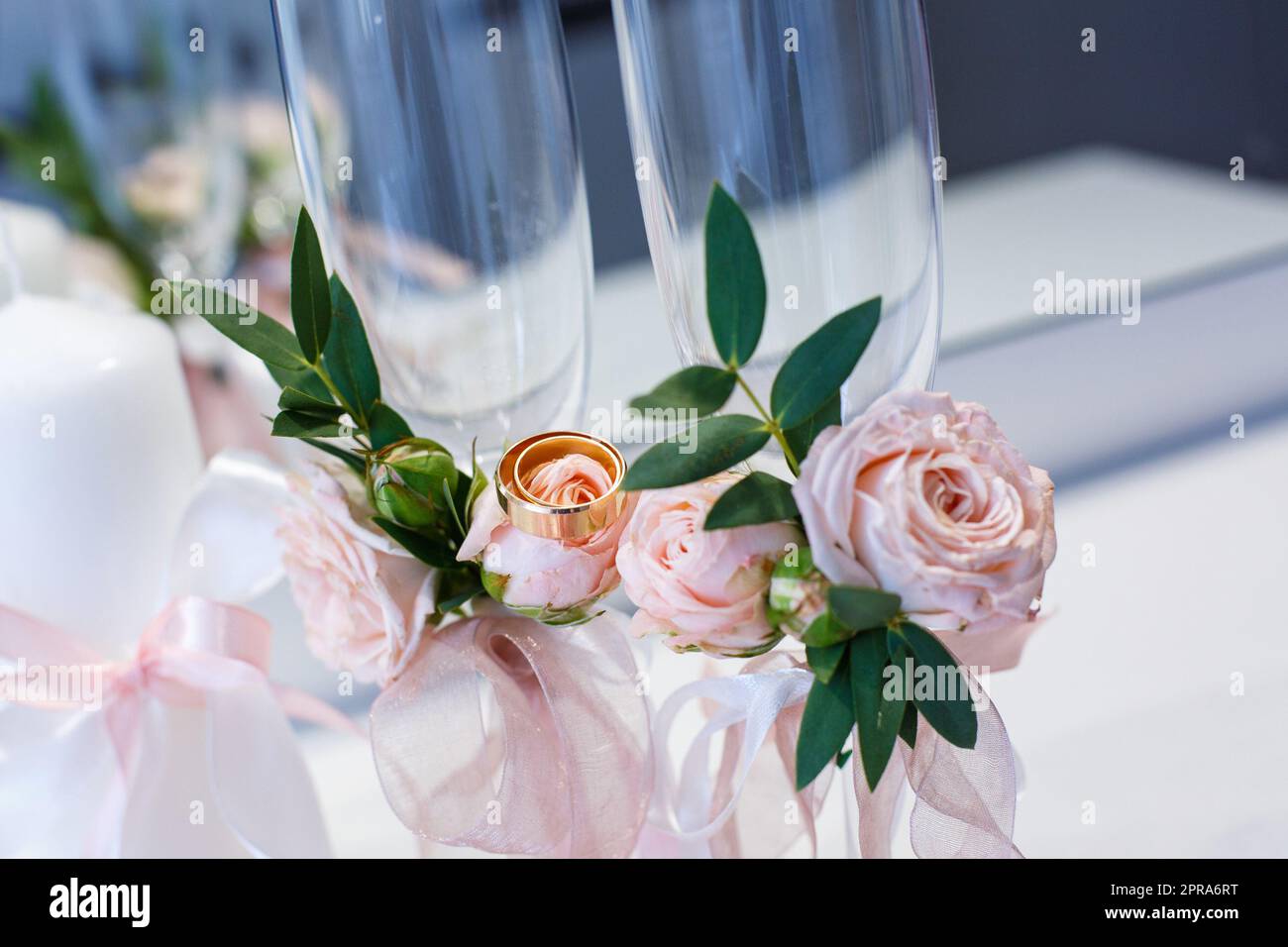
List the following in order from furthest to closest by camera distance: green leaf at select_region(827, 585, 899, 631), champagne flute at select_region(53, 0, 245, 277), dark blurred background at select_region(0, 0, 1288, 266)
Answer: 1. dark blurred background at select_region(0, 0, 1288, 266)
2. champagne flute at select_region(53, 0, 245, 277)
3. green leaf at select_region(827, 585, 899, 631)

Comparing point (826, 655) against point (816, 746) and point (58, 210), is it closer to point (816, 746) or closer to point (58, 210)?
point (816, 746)

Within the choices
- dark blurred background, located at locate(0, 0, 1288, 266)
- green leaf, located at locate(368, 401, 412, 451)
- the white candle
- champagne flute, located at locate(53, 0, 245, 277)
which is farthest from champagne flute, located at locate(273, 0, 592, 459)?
dark blurred background, located at locate(0, 0, 1288, 266)

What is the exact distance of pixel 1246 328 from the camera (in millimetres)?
760

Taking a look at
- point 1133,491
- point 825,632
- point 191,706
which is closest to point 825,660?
point 825,632

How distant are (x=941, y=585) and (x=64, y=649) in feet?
0.95

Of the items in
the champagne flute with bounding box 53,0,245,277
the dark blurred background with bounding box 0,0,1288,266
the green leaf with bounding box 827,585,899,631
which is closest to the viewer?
the green leaf with bounding box 827,585,899,631

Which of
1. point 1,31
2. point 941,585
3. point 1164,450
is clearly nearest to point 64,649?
point 941,585

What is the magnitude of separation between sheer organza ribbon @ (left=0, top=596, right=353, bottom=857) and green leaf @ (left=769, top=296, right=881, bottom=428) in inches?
8.6

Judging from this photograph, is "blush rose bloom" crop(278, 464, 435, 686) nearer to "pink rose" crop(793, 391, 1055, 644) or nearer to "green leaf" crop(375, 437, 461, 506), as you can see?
"green leaf" crop(375, 437, 461, 506)

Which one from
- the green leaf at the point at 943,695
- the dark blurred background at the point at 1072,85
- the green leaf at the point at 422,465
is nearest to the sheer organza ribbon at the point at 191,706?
the green leaf at the point at 422,465

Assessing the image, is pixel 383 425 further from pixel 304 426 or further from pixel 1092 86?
pixel 1092 86

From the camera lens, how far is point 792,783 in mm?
396

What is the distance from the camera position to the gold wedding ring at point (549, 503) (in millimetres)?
314

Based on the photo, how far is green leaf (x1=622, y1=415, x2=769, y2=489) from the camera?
0.28 meters
